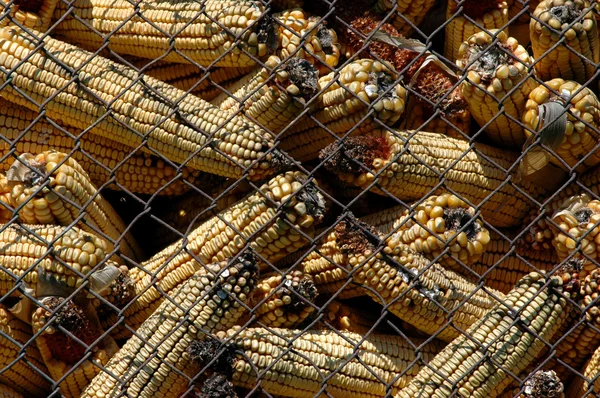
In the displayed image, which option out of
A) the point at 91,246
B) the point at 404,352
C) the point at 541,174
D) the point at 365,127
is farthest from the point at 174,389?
the point at 541,174

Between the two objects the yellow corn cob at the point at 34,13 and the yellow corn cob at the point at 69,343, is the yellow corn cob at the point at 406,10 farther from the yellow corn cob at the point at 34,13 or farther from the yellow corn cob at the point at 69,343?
the yellow corn cob at the point at 69,343

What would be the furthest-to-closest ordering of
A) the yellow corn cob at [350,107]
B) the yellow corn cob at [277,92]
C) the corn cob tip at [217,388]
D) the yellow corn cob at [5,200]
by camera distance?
the yellow corn cob at [350,107] → the yellow corn cob at [5,200] → the yellow corn cob at [277,92] → the corn cob tip at [217,388]

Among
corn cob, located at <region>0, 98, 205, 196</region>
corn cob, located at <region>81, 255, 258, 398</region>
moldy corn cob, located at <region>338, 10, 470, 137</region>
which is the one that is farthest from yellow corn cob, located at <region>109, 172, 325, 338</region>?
moldy corn cob, located at <region>338, 10, 470, 137</region>

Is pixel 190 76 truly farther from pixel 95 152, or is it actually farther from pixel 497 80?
pixel 497 80

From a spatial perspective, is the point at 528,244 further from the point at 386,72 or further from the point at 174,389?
the point at 174,389

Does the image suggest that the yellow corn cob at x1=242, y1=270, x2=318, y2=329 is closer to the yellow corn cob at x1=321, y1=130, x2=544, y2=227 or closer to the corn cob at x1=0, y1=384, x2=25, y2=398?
the yellow corn cob at x1=321, y1=130, x2=544, y2=227

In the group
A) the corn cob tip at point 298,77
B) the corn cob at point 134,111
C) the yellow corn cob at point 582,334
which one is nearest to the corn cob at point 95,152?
the corn cob at point 134,111
